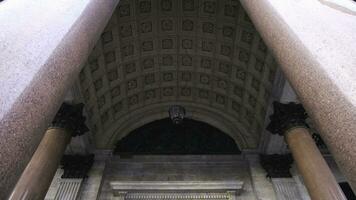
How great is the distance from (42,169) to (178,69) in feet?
17.2

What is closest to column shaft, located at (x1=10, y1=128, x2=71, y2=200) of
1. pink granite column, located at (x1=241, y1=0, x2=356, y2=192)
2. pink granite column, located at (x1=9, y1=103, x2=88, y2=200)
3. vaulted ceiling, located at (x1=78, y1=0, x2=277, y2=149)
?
pink granite column, located at (x1=9, y1=103, x2=88, y2=200)

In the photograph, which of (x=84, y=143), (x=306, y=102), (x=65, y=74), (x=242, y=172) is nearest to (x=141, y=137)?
(x=84, y=143)

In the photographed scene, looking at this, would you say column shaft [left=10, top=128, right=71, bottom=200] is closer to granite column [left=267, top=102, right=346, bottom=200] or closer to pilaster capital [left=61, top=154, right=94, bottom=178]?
pilaster capital [left=61, top=154, right=94, bottom=178]

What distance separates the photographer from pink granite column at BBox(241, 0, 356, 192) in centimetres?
257

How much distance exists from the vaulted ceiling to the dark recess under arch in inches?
8.9

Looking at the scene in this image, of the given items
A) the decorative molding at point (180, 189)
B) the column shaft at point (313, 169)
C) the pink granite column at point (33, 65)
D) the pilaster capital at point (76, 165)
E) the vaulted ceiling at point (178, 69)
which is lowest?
the pink granite column at point (33, 65)

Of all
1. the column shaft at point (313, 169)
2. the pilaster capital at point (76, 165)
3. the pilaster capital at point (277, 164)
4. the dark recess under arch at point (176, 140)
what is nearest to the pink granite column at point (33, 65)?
the column shaft at point (313, 169)

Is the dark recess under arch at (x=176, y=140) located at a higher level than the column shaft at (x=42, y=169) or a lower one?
higher

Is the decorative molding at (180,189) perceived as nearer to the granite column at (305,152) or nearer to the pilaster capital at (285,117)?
the pilaster capital at (285,117)

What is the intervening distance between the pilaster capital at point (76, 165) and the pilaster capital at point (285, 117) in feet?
15.3

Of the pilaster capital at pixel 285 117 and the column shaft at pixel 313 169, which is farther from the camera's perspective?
the pilaster capital at pixel 285 117

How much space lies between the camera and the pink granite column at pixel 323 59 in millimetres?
2568

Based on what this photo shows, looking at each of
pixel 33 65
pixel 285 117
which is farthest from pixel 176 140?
pixel 33 65

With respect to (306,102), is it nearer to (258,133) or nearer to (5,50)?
(5,50)
